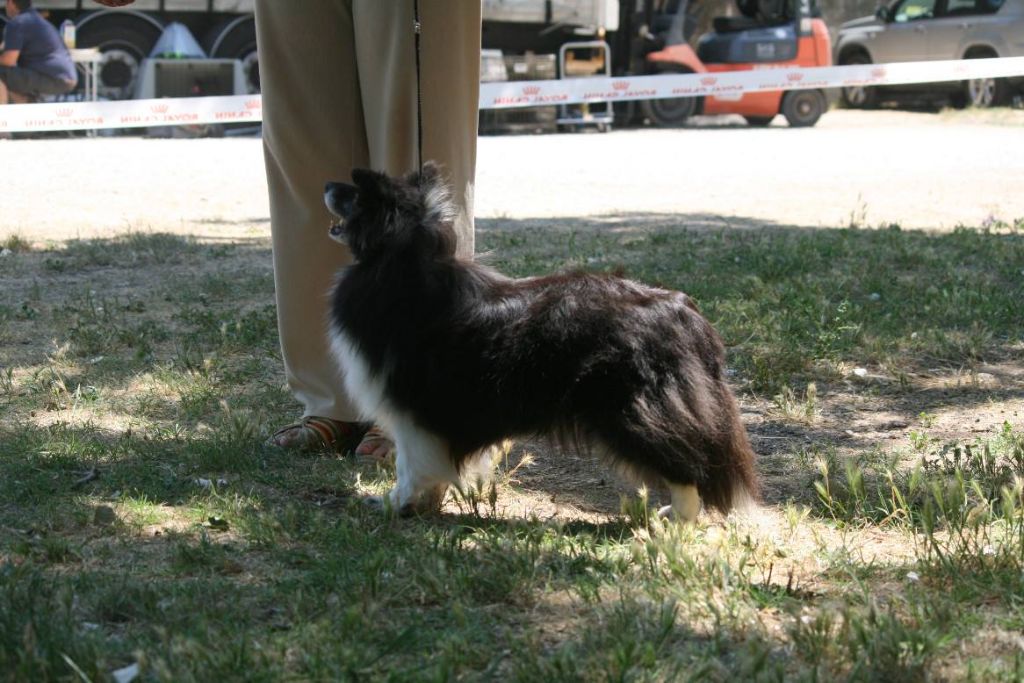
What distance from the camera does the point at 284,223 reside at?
4.23 m

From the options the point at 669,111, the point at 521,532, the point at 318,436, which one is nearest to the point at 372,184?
the point at 521,532

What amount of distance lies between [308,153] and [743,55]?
16366 millimetres

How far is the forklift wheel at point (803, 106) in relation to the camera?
18844mm

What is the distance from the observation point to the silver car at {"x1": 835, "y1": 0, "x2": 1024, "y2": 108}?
2053cm

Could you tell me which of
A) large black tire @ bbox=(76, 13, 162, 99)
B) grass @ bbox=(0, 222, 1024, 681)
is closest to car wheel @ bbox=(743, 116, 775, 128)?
→ large black tire @ bbox=(76, 13, 162, 99)

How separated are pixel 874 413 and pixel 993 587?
1.81m

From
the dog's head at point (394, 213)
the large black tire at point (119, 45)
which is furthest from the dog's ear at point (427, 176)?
the large black tire at point (119, 45)

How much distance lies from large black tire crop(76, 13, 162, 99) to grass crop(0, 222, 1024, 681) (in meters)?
12.5

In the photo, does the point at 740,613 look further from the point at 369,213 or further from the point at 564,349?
the point at 369,213

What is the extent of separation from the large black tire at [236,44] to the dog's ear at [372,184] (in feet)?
49.5

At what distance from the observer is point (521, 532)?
3.39 m

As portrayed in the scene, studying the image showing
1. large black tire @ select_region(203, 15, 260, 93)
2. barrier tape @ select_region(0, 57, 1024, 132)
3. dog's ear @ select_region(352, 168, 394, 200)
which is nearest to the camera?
dog's ear @ select_region(352, 168, 394, 200)

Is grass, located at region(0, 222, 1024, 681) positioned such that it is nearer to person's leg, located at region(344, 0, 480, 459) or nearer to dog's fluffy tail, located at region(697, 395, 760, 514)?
dog's fluffy tail, located at region(697, 395, 760, 514)

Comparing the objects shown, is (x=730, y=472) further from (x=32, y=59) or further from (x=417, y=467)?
(x=32, y=59)
